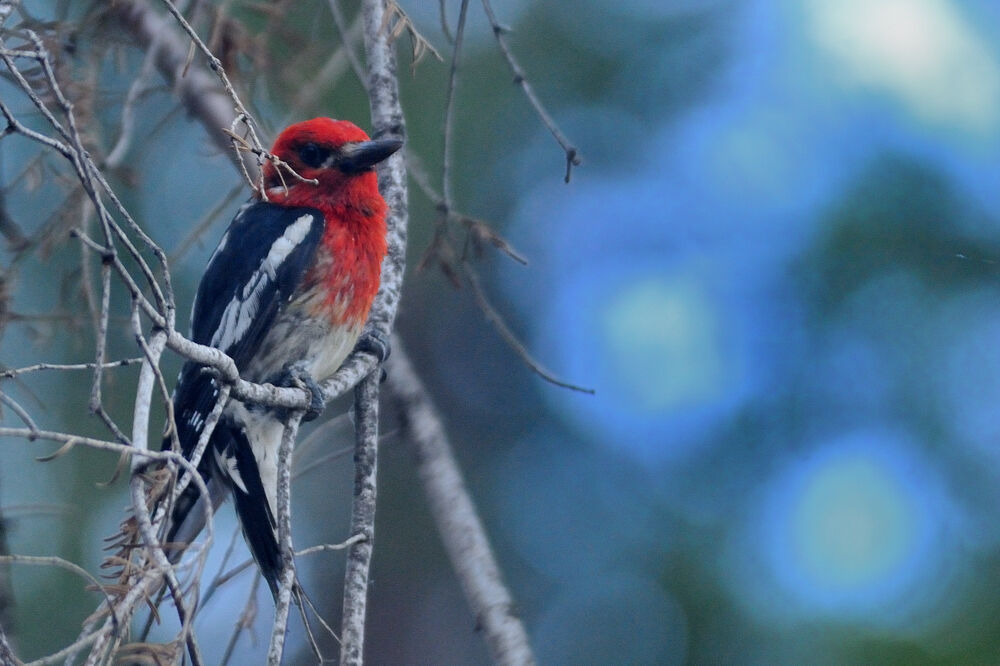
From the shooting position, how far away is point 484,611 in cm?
226

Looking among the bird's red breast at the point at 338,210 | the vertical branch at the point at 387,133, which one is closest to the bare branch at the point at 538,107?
the vertical branch at the point at 387,133

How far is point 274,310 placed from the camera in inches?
121

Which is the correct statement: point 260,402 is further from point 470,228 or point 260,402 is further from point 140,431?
point 470,228

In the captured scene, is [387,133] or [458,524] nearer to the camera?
[458,524]

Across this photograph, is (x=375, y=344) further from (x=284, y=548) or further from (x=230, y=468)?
(x=284, y=548)

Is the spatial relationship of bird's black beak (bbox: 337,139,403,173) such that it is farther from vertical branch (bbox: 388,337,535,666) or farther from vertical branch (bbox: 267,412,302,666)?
vertical branch (bbox: 267,412,302,666)

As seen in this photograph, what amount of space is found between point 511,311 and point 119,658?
629 cm

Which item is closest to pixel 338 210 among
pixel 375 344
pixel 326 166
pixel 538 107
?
pixel 326 166

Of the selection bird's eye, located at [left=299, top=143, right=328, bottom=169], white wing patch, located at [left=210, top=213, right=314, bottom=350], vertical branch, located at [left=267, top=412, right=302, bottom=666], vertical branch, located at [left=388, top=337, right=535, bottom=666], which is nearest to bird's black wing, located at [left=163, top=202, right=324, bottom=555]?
white wing patch, located at [left=210, top=213, right=314, bottom=350]

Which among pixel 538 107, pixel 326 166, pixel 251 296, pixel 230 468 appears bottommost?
pixel 230 468

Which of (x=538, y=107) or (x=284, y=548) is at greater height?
(x=538, y=107)

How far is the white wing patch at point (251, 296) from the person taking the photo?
3061 mm

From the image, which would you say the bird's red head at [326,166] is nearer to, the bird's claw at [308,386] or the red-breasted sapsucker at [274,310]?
the red-breasted sapsucker at [274,310]

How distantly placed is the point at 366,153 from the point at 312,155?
14.1 inches
